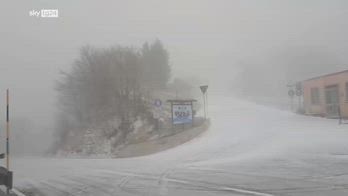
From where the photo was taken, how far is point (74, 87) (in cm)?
5544

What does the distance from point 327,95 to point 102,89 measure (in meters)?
20.6

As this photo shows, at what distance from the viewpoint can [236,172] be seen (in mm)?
16297

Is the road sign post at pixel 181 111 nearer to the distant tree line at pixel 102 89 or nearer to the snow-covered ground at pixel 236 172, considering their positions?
the snow-covered ground at pixel 236 172

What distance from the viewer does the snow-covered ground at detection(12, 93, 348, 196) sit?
1223 centimetres

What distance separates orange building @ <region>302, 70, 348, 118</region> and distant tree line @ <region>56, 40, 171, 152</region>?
1401 cm

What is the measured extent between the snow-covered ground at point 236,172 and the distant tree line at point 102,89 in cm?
1805

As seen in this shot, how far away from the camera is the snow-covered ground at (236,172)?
1223 centimetres

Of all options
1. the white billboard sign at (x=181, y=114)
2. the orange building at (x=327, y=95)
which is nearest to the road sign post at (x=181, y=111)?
the white billboard sign at (x=181, y=114)

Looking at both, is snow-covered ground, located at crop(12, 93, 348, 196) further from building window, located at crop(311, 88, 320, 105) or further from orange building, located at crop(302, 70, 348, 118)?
building window, located at crop(311, 88, 320, 105)

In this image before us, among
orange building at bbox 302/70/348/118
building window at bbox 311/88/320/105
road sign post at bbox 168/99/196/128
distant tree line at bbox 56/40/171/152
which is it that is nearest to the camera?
road sign post at bbox 168/99/196/128

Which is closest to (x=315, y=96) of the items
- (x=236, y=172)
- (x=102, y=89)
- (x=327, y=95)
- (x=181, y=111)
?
(x=327, y=95)

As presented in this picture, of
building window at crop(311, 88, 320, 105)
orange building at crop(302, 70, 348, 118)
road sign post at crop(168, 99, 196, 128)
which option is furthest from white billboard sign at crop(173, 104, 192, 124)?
building window at crop(311, 88, 320, 105)

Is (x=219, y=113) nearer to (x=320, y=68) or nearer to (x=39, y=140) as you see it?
(x=39, y=140)

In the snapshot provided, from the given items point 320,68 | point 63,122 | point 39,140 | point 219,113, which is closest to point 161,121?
point 219,113
